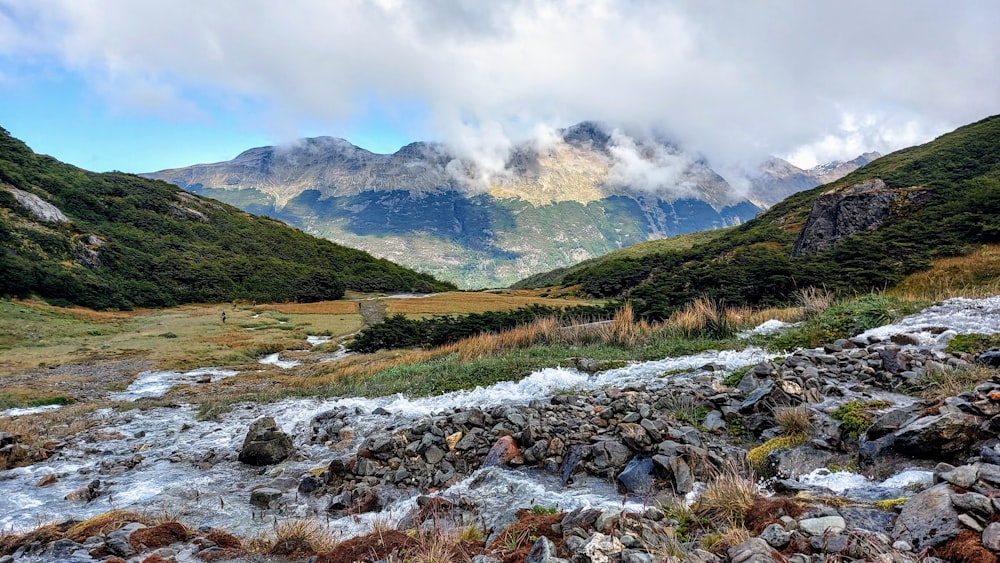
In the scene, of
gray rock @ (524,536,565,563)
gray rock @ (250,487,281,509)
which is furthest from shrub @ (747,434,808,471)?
gray rock @ (250,487,281,509)

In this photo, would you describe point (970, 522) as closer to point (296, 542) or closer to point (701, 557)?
point (701, 557)

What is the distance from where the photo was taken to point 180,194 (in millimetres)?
110875

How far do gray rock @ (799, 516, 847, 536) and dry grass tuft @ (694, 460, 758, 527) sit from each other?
0.50 metres

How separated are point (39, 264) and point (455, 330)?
5645 centimetres

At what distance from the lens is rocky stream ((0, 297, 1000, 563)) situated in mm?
3533

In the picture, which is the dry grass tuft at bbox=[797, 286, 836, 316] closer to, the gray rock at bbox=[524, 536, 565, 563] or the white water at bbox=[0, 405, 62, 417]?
the gray rock at bbox=[524, 536, 565, 563]

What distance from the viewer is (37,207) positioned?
68688 mm

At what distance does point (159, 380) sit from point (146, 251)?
71.1 meters

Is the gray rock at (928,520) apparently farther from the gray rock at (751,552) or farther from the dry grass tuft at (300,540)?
the dry grass tuft at (300,540)

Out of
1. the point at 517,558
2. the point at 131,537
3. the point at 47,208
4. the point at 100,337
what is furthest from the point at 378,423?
the point at 47,208

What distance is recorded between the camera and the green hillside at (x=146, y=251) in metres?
57.2

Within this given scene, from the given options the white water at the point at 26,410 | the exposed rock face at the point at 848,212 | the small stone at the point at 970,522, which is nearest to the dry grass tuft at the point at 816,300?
the small stone at the point at 970,522

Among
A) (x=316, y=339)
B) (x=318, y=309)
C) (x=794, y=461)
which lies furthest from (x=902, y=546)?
(x=318, y=309)

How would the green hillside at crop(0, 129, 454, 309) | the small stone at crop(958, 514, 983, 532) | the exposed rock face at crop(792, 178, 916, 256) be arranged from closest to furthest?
the small stone at crop(958, 514, 983, 532) → the exposed rock face at crop(792, 178, 916, 256) → the green hillside at crop(0, 129, 454, 309)
